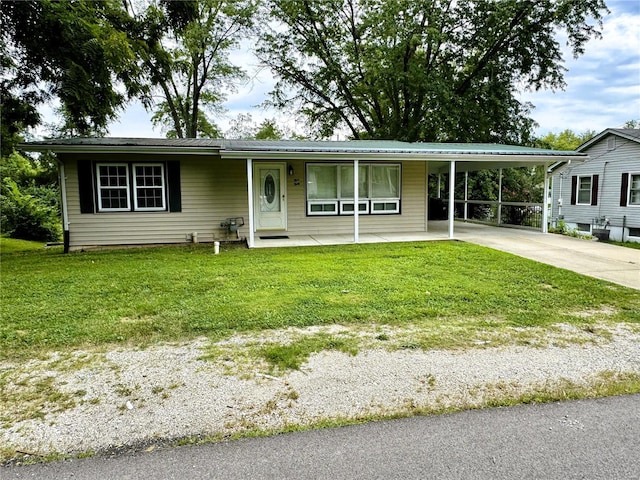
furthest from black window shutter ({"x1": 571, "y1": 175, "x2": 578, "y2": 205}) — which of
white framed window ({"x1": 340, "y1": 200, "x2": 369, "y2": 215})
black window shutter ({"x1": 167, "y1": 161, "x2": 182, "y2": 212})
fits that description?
black window shutter ({"x1": 167, "y1": 161, "x2": 182, "y2": 212})

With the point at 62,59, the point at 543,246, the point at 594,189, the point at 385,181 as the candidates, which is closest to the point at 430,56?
the point at 594,189

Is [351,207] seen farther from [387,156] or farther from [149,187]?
[149,187]

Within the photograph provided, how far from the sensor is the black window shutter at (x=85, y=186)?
993cm

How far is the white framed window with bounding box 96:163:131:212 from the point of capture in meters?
10.1

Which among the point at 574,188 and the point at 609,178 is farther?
the point at 574,188

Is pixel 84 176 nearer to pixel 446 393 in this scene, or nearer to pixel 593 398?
pixel 446 393

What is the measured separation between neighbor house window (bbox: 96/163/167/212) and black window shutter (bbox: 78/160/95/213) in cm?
17

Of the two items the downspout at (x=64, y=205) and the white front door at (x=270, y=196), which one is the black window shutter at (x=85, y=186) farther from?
the white front door at (x=270, y=196)

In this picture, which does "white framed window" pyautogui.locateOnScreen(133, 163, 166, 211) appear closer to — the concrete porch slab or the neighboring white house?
the concrete porch slab

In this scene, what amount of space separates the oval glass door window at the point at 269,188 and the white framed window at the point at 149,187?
→ 8.75ft

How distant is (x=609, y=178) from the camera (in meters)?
16.4

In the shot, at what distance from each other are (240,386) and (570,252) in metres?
8.39

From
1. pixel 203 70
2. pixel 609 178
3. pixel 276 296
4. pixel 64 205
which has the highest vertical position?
pixel 203 70

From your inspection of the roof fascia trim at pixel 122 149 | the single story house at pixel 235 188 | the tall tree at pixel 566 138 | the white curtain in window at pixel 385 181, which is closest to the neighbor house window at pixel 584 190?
the single story house at pixel 235 188
